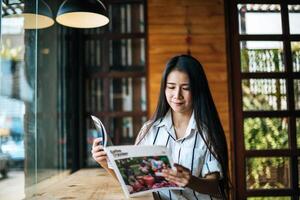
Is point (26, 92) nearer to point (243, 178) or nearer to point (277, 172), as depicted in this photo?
point (243, 178)

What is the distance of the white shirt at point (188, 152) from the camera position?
1.40m

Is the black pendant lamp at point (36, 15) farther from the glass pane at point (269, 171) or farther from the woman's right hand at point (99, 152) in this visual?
the glass pane at point (269, 171)

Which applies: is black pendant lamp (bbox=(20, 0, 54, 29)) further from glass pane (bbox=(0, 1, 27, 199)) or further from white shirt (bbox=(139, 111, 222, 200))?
white shirt (bbox=(139, 111, 222, 200))

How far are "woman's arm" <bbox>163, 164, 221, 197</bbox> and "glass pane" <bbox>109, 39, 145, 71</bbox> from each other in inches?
91.0

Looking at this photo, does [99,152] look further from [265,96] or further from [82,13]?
[265,96]

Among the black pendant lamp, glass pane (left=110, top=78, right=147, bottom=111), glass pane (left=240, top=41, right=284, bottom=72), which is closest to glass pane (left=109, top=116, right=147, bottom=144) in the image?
glass pane (left=110, top=78, right=147, bottom=111)

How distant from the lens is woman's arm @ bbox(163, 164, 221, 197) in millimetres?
1223

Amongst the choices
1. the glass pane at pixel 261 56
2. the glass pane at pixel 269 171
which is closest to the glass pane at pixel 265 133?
the glass pane at pixel 269 171

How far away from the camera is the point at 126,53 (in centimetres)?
356

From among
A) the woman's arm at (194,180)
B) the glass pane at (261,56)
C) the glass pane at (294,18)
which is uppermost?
the glass pane at (294,18)

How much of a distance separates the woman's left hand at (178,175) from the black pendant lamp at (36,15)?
1.26 m

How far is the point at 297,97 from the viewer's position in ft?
11.2

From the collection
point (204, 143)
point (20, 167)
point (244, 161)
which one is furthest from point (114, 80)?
point (204, 143)

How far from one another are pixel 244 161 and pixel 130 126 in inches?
46.1
